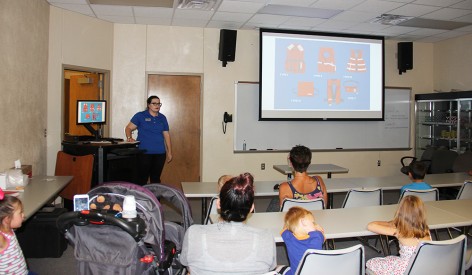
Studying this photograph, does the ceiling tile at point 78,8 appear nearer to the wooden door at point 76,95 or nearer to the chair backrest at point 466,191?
the wooden door at point 76,95

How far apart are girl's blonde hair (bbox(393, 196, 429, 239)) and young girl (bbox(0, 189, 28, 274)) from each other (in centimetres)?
251

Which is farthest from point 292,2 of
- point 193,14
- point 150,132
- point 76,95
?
point 76,95

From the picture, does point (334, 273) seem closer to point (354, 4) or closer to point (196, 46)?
point (354, 4)

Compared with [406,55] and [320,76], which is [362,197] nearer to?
[320,76]

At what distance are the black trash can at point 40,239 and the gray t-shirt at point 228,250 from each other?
8.43 ft

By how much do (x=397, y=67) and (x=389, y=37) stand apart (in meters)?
0.67

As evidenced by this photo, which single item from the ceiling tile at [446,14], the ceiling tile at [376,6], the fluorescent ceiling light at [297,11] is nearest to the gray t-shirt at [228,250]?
the fluorescent ceiling light at [297,11]

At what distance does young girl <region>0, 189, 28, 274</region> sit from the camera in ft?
8.12

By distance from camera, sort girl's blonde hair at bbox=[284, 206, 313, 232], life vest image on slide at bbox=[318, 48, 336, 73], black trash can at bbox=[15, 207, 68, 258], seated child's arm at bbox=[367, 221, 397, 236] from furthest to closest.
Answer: life vest image on slide at bbox=[318, 48, 336, 73]
black trash can at bbox=[15, 207, 68, 258]
seated child's arm at bbox=[367, 221, 397, 236]
girl's blonde hair at bbox=[284, 206, 313, 232]

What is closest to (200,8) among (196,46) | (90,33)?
(196,46)

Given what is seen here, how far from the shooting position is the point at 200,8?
19.0ft

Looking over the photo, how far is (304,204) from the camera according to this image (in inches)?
132

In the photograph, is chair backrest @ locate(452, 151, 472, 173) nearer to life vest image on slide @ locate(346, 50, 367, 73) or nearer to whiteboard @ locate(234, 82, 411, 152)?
whiteboard @ locate(234, 82, 411, 152)

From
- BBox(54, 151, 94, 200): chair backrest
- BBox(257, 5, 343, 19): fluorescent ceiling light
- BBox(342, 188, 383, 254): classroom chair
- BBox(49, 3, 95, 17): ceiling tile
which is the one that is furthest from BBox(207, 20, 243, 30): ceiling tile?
BBox(342, 188, 383, 254): classroom chair
